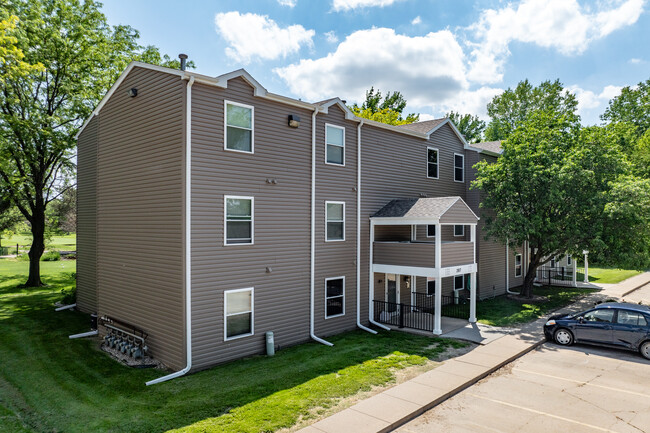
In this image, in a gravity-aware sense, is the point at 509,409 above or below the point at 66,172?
below

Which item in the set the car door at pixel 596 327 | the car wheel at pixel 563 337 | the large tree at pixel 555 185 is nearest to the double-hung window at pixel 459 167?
the large tree at pixel 555 185

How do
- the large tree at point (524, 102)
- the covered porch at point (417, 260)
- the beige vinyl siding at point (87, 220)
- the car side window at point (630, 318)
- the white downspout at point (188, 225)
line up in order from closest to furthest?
1. the white downspout at point (188, 225)
2. the car side window at point (630, 318)
3. the covered porch at point (417, 260)
4. the beige vinyl siding at point (87, 220)
5. the large tree at point (524, 102)

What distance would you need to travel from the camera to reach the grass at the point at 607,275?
2848 cm

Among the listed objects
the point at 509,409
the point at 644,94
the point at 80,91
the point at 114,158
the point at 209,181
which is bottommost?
the point at 509,409

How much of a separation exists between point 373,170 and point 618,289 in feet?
62.4

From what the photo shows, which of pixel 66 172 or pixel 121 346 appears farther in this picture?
pixel 66 172

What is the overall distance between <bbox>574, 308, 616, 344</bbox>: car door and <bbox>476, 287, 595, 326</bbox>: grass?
3.22 m

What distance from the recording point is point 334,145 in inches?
A: 612

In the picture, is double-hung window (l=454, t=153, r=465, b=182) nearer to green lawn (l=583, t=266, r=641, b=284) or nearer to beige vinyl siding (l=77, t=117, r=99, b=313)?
green lawn (l=583, t=266, r=641, b=284)

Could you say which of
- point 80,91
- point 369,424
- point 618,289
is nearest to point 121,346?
point 369,424

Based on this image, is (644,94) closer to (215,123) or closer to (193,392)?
(215,123)

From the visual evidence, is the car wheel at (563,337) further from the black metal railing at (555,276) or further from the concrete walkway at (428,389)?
the black metal railing at (555,276)

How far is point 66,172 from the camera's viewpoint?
26578 millimetres

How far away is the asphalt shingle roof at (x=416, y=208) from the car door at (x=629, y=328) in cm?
656
